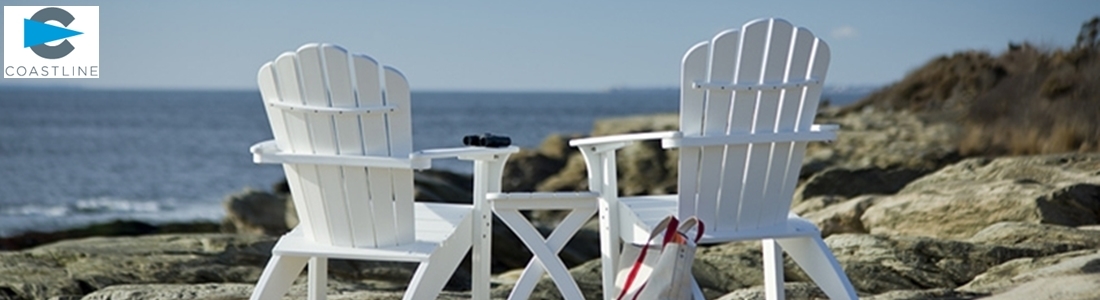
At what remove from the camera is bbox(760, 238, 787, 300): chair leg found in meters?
4.59

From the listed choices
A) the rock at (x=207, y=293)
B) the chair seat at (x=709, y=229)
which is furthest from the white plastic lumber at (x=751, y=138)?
the rock at (x=207, y=293)

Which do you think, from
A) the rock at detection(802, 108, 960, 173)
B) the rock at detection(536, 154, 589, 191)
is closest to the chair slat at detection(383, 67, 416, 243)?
the rock at detection(802, 108, 960, 173)

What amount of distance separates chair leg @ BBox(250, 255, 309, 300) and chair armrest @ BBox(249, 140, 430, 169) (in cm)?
29

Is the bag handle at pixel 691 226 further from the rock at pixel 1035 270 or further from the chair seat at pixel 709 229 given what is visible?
the rock at pixel 1035 270

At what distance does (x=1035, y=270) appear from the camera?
5.04m

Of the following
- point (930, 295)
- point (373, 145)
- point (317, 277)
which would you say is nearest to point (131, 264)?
point (317, 277)

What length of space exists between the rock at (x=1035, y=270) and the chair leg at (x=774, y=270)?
730 mm

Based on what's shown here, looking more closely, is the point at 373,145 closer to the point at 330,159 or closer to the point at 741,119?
the point at 330,159

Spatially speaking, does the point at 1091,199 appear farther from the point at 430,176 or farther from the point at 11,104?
the point at 11,104

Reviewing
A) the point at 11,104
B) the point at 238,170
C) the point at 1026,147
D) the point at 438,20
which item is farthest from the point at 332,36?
the point at 1026,147

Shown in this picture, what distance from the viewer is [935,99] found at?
19375 mm

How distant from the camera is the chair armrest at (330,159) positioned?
3.96 metres

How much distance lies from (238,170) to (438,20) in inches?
610

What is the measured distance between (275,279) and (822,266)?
164 centimetres
